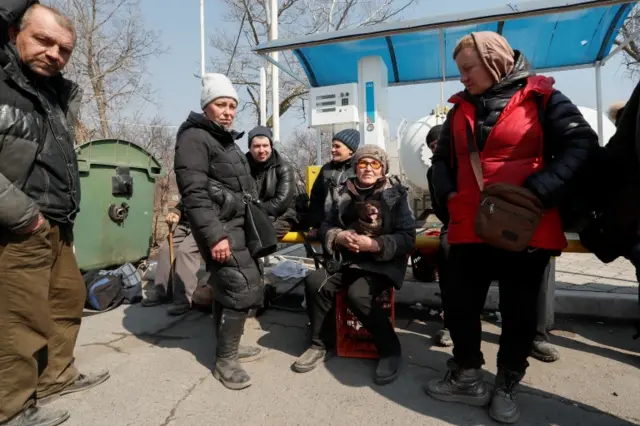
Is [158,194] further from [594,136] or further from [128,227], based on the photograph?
[594,136]

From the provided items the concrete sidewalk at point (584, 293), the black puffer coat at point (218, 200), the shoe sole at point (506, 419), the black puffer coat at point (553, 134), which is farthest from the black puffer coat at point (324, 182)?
the shoe sole at point (506, 419)

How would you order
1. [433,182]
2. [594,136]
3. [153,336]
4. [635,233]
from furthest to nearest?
[153,336] < [433,182] < [594,136] < [635,233]

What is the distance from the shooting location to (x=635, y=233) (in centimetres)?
174

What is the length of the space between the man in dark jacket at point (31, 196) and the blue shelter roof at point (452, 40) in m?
3.26

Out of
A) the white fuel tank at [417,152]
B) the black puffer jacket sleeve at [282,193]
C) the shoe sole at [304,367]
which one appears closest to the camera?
the shoe sole at [304,367]

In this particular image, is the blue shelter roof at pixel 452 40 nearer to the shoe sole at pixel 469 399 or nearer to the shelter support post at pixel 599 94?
the shelter support post at pixel 599 94

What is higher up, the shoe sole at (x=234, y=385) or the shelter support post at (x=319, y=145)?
the shelter support post at (x=319, y=145)

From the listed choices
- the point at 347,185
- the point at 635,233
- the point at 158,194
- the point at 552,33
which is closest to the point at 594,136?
the point at 635,233

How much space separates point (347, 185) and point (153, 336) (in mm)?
1976

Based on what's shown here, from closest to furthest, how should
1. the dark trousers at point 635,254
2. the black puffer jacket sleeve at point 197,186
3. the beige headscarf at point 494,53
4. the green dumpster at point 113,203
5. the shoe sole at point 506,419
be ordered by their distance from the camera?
1. the dark trousers at point 635,254
2. the beige headscarf at point 494,53
3. the shoe sole at point 506,419
4. the black puffer jacket sleeve at point 197,186
5. the green dumpster at point 113,203

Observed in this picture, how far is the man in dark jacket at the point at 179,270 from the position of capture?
4.06 m

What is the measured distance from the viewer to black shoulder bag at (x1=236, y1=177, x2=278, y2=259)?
8.86 ft

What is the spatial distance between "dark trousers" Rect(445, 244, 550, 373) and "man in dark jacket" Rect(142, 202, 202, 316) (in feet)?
8.12

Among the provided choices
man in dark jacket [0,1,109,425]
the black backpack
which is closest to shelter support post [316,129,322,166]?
the black backpack
